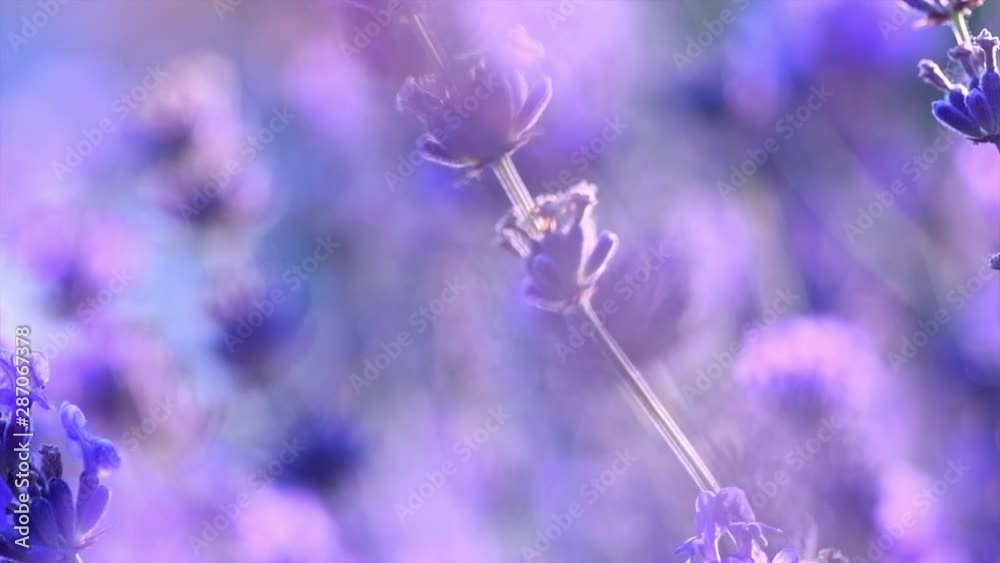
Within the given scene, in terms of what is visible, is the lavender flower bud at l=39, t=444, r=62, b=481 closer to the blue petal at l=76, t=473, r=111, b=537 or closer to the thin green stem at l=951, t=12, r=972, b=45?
the blue petal at l=76, t=473, r=111, b=537

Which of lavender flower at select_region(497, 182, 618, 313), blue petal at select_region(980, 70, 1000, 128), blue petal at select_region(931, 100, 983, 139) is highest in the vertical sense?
blue petal at select_region(980, 70, 1000, 128)

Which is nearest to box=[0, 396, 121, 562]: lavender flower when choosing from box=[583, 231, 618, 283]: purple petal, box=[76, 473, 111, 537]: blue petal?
box=[76, 473, 111, 537]: blue petal

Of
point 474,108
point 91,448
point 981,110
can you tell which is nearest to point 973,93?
point 981,110

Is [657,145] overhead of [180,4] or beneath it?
overhead

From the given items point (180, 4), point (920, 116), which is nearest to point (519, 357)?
point (920, 116)

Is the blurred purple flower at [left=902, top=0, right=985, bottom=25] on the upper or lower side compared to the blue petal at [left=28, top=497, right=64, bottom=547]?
upper

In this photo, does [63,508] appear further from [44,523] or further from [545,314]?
[545,314]

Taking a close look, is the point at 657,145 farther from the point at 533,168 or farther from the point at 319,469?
the point at 319,469
